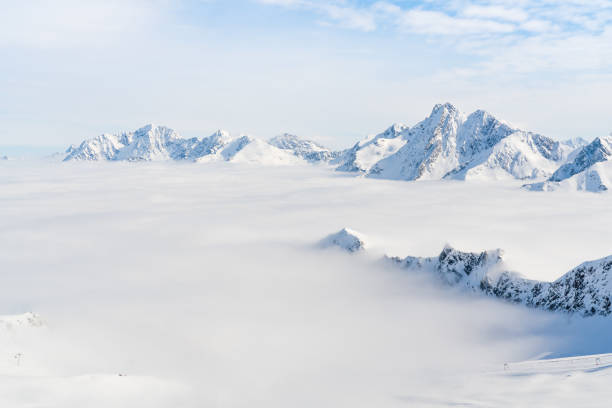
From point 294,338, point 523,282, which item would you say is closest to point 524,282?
point 523,282

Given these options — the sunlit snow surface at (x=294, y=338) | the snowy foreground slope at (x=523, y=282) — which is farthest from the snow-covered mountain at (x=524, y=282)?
the sunlit snow surface at (x=294, y=338)

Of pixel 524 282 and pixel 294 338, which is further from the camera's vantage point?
pixel 294 338

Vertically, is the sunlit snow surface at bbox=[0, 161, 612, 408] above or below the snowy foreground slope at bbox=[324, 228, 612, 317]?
below

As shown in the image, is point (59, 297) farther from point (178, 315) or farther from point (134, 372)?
point (134, 372)

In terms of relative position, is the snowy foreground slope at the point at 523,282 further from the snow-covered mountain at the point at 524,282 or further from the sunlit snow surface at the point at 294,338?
the sunlit snow surface at the point at 294,338

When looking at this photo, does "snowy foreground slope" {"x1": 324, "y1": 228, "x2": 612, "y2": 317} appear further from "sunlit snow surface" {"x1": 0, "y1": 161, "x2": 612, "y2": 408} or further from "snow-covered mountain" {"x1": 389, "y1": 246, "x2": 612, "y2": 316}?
"sunlit snow surface" {"x1": 0, "y1": 161, "x2": 612, "y2": 408}

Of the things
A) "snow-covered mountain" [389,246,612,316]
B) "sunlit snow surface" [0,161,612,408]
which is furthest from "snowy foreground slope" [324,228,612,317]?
"sunlit snow surface" [0,161,612,408]

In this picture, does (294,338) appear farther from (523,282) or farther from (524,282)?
(524,282)
